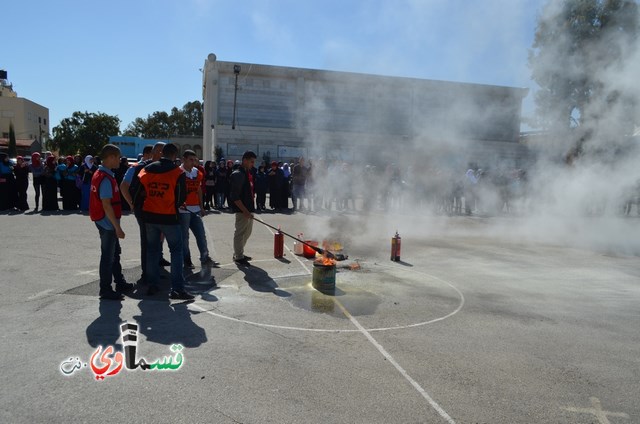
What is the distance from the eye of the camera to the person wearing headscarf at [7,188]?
44.1 feet

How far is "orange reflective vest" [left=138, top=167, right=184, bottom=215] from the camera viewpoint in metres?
5.42

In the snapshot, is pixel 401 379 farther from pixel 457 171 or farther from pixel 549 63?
pixel 457 171

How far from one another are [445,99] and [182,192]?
12.5 meters

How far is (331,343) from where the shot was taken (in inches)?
172

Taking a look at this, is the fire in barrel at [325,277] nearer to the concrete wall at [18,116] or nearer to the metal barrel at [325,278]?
the metal barrel at [325,278]

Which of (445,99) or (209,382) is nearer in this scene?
(209,382)

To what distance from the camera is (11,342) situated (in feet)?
13.3

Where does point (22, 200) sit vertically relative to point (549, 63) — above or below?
below

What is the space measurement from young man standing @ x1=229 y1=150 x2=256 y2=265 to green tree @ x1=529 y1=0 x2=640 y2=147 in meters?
8.99

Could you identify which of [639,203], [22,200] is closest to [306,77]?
[22,200]

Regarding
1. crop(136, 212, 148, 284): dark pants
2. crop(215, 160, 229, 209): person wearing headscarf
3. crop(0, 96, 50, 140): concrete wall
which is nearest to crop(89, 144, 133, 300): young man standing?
crop(136, 212, 148, 284): dark pants

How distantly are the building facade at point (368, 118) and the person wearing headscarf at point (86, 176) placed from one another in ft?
26.2

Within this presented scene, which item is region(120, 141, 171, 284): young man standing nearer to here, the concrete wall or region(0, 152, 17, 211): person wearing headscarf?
region(0, 152, 17, 211): person wearing headscarf

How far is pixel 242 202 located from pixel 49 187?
365 inches
